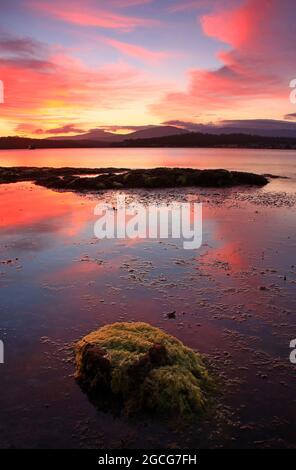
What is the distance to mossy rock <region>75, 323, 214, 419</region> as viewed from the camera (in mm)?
8461

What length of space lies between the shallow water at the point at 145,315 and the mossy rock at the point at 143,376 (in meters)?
0.45

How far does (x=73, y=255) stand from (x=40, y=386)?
36.2 ft

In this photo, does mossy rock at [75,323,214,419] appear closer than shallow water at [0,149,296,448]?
No

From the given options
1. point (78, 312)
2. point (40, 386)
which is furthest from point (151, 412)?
point (78, 312)

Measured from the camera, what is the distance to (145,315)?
13008mm

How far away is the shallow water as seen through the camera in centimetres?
793

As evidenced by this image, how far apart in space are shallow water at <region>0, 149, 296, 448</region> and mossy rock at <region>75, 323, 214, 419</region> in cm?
45

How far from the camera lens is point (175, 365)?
9.36 metres

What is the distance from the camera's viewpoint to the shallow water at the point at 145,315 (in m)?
7.93

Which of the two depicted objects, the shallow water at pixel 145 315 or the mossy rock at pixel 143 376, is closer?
the shallow water at pixel 145 315

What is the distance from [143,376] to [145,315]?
13.5ft

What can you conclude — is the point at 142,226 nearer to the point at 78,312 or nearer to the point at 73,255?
the point at 73,255

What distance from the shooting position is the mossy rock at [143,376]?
8461 millimetres
